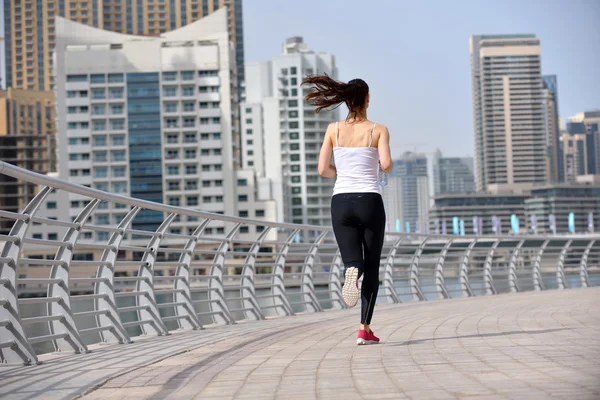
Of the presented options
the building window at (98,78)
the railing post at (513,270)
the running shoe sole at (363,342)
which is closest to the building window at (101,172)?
the building window at (98,78)

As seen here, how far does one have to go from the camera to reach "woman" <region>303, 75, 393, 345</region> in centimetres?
700

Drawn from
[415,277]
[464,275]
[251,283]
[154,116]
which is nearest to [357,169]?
[251,283]

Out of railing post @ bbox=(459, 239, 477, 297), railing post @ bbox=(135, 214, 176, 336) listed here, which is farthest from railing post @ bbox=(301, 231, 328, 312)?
railing post @ bbox=(459, 239, 477, 297)

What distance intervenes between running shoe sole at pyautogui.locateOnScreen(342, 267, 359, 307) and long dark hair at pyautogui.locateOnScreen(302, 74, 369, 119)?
48.1 inches

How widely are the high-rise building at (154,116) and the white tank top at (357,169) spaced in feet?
354

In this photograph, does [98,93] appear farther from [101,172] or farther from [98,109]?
[101,172]

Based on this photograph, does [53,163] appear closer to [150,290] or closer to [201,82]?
[201,82]

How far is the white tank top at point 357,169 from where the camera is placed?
7.04m

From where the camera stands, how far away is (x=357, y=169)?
7.07 metres

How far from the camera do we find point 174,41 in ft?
384

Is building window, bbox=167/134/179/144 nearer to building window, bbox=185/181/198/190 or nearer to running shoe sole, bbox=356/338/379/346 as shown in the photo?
building window, bbox=185/181/198/190

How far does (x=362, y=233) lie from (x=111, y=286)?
6.74 ft

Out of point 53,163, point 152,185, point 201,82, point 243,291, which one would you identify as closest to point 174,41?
point 201,82

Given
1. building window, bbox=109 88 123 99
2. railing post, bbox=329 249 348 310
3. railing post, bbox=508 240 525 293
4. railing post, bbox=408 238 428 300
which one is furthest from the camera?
building window, bbox=109 88 123 99
